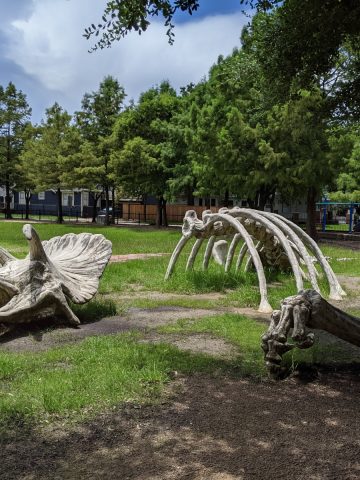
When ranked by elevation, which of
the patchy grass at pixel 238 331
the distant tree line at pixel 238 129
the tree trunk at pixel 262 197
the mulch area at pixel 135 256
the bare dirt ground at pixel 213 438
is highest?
the distant tree line at pixel 238 129

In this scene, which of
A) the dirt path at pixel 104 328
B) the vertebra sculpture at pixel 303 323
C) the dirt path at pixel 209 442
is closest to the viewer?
the dirt path at pixel 209 442

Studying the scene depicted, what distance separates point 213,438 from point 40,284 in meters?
3.72

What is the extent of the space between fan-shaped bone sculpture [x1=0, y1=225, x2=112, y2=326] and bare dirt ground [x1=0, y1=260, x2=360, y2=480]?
8.01 feet

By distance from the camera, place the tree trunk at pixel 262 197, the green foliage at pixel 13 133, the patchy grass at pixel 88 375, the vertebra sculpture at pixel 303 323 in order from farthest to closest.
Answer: the green foliage at pixel 13 133 → the tree trunk at pixel 262 197 → the vertebra sculpture at pixel 303 323 → the patchy grass at pixel 88 375

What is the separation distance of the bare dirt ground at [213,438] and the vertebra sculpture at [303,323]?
0.40 metres

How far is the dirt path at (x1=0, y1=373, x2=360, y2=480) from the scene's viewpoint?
2.98 meters

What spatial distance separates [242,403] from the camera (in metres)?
4.00

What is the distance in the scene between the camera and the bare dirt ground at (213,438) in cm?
299

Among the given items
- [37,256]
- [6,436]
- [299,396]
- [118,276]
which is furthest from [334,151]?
[6,436]

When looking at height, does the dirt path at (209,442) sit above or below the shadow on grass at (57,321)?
above

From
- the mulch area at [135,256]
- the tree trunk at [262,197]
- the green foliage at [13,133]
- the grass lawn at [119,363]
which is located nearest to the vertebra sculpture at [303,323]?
the grass lawn at [119,363]

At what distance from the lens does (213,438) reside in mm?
3395

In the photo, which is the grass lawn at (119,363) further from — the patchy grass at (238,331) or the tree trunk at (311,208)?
the tree trunk at (311,208)

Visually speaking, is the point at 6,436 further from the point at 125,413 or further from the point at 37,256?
the point at 37,256
